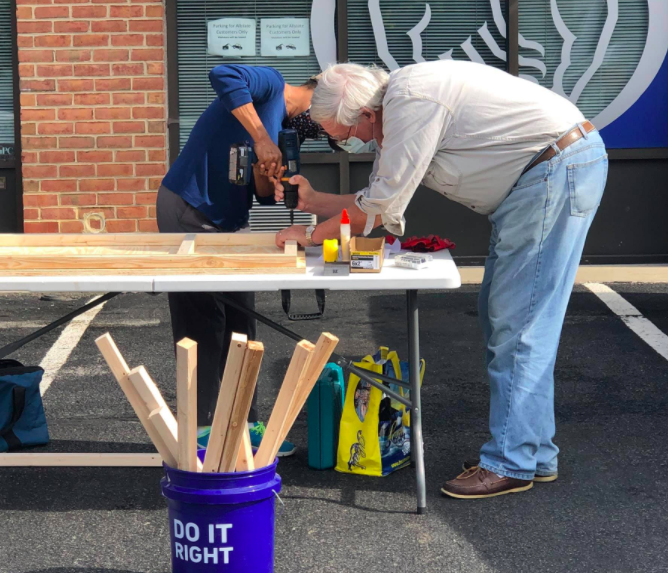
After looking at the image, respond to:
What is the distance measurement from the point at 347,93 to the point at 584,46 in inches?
211

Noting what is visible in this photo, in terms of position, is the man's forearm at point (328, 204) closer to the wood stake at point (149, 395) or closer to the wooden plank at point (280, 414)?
the wooden plank at point (280, 414)

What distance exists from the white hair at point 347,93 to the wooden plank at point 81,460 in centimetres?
163

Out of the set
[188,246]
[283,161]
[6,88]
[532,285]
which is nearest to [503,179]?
[532,285]

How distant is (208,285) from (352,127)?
Answer: 84 centimetres

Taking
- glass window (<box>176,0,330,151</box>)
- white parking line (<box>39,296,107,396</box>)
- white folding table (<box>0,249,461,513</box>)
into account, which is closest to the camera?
white folding table (<box>0,249,461,513</box>)

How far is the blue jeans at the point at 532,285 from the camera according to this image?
3.57 meters

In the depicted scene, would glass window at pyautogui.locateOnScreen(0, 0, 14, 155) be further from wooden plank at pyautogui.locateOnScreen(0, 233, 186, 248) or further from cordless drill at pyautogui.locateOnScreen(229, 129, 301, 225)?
cordless drill at pyautogui.locateOnScreen(229, 129, 301, 225)

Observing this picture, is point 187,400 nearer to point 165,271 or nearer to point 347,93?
point 165,271

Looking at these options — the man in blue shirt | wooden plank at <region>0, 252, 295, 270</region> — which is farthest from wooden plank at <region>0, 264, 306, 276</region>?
the man in blue shirt

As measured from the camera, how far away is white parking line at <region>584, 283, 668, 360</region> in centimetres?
619

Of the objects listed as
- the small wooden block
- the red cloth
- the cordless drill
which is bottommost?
the red cloth

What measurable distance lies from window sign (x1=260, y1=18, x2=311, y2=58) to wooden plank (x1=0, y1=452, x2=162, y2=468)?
16.2 ft

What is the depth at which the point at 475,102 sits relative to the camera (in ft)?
11.7

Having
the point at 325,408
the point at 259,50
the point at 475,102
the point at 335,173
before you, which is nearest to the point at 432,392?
the point at 325,408
